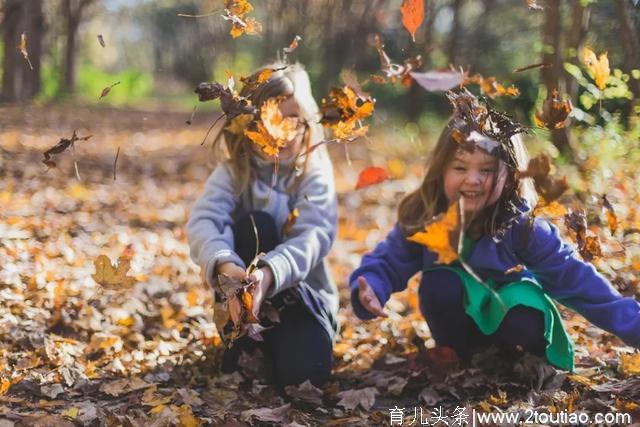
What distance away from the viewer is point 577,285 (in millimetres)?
2295

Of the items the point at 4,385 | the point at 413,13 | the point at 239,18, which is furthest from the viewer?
the point at 4,385

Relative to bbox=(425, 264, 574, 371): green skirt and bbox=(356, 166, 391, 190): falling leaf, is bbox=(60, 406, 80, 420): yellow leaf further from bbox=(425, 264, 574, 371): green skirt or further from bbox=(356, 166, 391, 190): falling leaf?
bbox=(425, 264, 574, 371): green skirt

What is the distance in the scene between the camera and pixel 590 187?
12.7ft

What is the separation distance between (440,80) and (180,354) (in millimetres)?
1507

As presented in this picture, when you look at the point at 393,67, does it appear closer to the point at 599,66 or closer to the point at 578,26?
the point at 599,66

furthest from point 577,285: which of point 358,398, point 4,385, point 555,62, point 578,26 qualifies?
point 555,62

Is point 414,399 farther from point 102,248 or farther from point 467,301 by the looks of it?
point 102,248

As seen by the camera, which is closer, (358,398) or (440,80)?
(440,80)

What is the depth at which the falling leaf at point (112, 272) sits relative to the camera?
2.22 m

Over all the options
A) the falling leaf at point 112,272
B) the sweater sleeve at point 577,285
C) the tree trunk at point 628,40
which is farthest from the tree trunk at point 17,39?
the sweater sleeve at point 577,285

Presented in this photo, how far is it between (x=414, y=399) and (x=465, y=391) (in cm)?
17

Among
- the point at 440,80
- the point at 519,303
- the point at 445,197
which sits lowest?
the point at 519,303

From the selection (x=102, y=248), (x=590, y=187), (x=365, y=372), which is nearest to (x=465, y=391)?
(x=365, y=372)

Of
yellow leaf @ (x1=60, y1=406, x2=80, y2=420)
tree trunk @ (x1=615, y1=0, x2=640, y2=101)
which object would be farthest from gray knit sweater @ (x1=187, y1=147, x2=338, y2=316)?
tree trunk @ (x1=615, y1=0, x2=640, y2=101)
